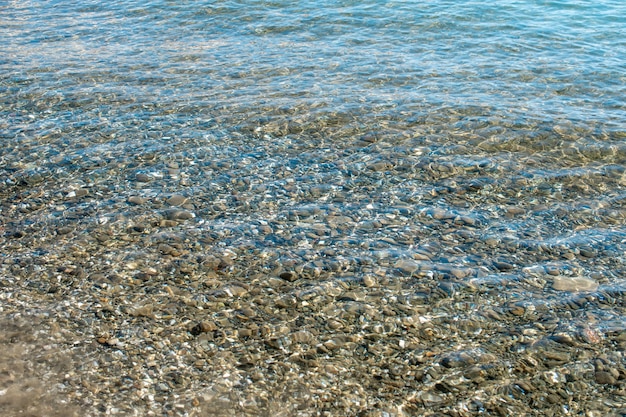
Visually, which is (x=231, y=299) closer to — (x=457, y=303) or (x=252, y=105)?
(x=457, y=303)

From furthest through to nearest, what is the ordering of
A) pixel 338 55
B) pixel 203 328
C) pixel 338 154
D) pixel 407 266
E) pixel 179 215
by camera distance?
pixel 338 55, pixel 338 154, pixel 179 215, pixel 407 266, pixel 203 328

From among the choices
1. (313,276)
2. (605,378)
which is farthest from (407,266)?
(605,378)

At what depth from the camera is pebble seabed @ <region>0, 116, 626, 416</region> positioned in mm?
5625

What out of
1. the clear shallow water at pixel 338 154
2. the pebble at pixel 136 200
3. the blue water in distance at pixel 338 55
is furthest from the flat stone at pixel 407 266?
the blue water in distance at pixel 338 55

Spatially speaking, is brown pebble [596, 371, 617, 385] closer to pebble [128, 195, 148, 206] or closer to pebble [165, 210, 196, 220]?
pebble [165, 210, 196, 220]

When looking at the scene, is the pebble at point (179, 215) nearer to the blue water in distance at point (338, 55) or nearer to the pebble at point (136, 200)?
the pebble at point (136, 200)

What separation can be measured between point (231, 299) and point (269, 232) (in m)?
1.52

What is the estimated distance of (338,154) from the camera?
33.8 feet

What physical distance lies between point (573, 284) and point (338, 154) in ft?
15.4

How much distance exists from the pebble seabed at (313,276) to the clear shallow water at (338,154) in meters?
0.05

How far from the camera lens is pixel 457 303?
6793 mm

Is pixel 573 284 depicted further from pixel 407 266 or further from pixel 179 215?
pixel 179 215

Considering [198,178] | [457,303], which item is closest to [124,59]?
[198,178]

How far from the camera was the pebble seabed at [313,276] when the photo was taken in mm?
5625
